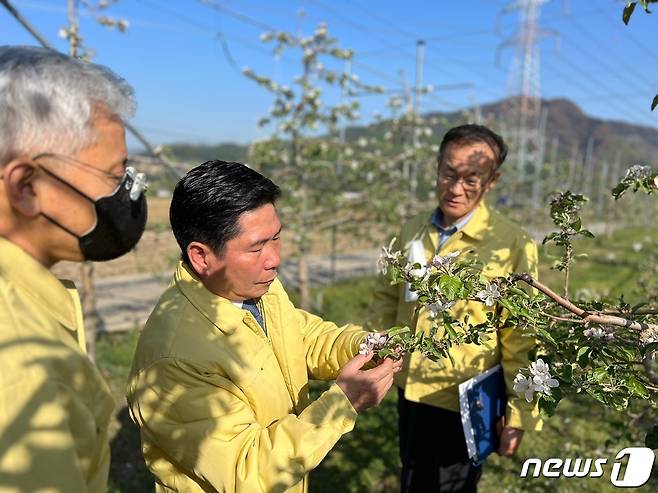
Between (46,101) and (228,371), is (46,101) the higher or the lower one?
the higher one

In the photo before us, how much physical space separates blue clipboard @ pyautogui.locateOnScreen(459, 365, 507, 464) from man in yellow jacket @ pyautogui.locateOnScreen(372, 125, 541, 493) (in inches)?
2.2

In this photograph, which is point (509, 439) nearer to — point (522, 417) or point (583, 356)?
point (522, 417)

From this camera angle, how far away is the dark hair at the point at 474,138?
7.88 feet

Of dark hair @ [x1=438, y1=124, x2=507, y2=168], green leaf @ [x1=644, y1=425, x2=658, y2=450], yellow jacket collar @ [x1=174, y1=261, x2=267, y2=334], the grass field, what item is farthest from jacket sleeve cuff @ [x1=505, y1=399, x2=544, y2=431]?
yellow jacket collar @ [x1=174, y1=261, x2=267, y2=334]

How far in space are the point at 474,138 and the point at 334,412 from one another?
1.47 meters

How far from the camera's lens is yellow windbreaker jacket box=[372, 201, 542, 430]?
232 cm

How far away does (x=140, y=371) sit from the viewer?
1.49 meters

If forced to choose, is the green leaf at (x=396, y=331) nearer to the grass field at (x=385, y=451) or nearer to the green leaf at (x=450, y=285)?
the green leaf at (x=450, y=285)

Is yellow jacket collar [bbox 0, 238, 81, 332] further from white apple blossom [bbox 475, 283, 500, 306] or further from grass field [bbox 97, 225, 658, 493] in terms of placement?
grass field [bbox 97, 225, 658, 493]

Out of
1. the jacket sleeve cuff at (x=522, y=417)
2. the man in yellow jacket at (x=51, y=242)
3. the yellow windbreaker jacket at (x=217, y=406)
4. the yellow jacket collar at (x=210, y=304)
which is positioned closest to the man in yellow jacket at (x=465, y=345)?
the jacket sleeve cuff at (x=522, y=417)

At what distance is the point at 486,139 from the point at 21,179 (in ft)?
6.44

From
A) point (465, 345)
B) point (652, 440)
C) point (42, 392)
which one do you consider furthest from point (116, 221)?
point (652, 440)

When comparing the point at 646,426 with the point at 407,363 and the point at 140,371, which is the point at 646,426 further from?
the point at 140,371

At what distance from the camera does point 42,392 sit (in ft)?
2.86
